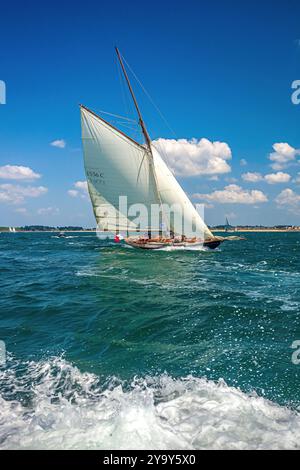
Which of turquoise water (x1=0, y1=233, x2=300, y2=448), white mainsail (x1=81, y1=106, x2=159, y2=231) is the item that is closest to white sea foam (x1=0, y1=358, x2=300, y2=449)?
turquoise water (x1=0, y1=233, x2=300, y2=448)

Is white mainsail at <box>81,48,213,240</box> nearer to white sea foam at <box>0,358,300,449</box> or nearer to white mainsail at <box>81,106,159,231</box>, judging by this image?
white mainsail at <box>81,106,159,231</box>

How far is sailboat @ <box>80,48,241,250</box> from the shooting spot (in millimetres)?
44125

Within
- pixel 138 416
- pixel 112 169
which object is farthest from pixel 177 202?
pixel 138 416

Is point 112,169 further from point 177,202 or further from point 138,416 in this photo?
point 138,416

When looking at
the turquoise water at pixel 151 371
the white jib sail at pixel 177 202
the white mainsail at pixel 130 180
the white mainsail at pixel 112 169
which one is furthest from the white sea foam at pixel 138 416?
the white mainsail at pixel 112 169

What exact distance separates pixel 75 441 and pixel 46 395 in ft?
6.76

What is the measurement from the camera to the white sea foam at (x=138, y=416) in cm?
530

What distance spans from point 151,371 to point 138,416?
204 centimetres

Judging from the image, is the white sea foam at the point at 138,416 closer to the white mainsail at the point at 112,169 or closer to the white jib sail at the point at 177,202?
the white jib sail at the point at 177,202

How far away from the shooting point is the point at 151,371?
315 inches

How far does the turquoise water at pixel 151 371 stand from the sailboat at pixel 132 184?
95.1ft

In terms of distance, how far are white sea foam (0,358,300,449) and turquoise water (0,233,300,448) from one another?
0.07 ft
